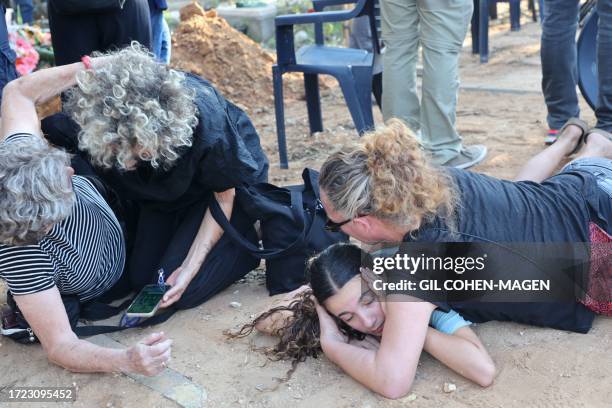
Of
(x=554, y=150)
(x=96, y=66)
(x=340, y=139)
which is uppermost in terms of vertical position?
(x=96, y=66)

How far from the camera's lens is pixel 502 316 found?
8.15 feet

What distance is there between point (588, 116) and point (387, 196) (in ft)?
10.1

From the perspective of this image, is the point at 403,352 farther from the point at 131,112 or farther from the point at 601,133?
the point at 601,133

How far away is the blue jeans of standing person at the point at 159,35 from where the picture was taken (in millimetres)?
3955

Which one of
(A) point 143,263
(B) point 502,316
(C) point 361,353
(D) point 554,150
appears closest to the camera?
(C) point 361,353

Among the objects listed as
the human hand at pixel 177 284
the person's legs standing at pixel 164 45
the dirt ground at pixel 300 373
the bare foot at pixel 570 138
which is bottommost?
the dirt ground at pixel 300 373

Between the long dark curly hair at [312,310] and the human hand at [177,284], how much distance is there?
0.85 ft

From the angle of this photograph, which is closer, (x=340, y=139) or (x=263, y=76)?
(x=340, y=139)

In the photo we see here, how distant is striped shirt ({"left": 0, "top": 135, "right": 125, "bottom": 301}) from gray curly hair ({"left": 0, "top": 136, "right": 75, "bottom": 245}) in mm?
104

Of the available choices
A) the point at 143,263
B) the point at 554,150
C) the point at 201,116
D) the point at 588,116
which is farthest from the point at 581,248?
the point at 588,116

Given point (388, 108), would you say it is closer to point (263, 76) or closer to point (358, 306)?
point (358, 306)

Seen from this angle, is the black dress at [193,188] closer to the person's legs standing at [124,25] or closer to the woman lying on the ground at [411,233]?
the woman lying on the ground at [411,233]

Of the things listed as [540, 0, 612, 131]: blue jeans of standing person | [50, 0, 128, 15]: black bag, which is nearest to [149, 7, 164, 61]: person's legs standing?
[50, 0, 128, 15]: black bag

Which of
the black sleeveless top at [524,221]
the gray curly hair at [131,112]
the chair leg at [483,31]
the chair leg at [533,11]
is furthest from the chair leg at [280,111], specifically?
the chair leg at [533,11]
